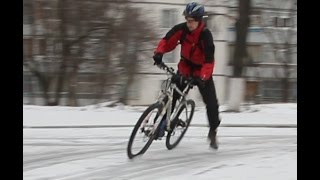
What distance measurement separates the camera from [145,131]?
6.69 meters

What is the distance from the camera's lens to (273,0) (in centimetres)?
3562

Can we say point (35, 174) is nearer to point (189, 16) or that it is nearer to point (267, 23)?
point (189, 16)

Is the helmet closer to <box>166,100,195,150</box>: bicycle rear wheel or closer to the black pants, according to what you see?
the black pants

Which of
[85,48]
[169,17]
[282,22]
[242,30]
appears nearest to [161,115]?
[242,30]

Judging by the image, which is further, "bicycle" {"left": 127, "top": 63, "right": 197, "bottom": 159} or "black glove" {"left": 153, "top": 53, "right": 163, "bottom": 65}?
"black glove" {"left": 153, "top": 53, "right": 163, "bottom": 65}

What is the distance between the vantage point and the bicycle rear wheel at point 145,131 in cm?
662

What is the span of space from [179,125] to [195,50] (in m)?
A: 1.08

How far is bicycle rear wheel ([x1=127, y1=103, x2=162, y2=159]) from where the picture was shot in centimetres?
662

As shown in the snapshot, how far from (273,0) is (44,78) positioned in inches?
653

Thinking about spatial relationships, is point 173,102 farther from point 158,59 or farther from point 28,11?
point 28,11

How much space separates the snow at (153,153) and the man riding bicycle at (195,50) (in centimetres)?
55

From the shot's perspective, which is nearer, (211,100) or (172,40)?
(172,40)

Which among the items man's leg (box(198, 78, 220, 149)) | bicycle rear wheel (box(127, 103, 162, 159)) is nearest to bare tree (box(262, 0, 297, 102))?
man's leg (box(198, 78, 220, 149))

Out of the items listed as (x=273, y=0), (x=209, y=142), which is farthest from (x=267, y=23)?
(x=209, y=142)
